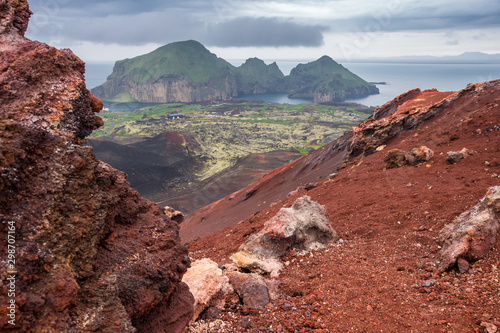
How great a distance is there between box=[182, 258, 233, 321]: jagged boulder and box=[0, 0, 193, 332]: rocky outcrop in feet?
2.37

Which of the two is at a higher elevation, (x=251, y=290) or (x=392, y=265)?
(x=392, y=265)

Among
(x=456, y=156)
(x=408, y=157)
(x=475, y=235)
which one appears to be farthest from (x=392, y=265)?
(x=408, y=157)

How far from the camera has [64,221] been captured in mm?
3771

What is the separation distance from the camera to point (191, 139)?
7850 cm

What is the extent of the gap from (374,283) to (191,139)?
2951 inches

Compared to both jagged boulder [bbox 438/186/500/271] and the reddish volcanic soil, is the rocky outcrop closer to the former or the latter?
the reddish volcanic soil

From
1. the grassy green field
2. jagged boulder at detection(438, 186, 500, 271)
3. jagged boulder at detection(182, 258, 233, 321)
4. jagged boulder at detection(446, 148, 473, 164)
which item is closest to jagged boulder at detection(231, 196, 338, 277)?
jagged boulder at detection(182, 258, 233, 321)

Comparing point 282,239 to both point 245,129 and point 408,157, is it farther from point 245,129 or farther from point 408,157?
point 245,129

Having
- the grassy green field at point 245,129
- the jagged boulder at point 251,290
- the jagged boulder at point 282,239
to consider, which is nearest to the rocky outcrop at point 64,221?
the jagged boulder at point 251,290

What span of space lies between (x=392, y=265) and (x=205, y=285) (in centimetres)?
420

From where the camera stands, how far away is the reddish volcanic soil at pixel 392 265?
5.09m

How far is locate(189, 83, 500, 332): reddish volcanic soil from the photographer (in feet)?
16.7

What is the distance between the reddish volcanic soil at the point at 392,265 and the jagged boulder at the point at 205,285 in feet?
1.45

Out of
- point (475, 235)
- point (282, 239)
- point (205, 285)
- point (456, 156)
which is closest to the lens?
point (475, 235)
